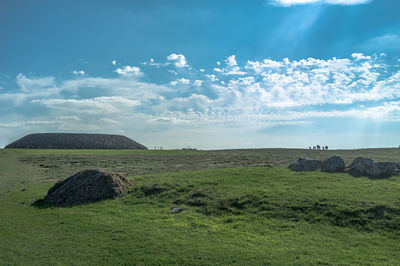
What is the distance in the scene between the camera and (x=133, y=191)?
18109mm

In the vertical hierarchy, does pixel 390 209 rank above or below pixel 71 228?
above

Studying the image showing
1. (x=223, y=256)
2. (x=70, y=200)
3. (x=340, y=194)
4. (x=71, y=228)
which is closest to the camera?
(x=223, y=256)

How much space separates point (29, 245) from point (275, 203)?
10.5 meters

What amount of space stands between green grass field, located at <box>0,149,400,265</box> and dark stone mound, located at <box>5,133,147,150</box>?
65419mm

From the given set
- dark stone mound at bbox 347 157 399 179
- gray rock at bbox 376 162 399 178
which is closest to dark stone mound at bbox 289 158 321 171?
dark stone mound at bbox 347 157 399 179

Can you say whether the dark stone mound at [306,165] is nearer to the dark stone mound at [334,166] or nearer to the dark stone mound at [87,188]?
the dark stone mound at [334,166]

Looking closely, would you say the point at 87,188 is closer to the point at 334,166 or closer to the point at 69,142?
the point at 334,166

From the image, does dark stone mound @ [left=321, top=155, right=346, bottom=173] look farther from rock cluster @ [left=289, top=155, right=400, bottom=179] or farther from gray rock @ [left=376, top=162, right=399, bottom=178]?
gray rock @ [left=376, top=162, right=399, bottom=178]

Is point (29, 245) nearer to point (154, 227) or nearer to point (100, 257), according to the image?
point (100, 257)

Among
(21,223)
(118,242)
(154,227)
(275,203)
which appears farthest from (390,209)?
(21,223)

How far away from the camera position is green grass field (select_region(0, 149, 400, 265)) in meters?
9.30

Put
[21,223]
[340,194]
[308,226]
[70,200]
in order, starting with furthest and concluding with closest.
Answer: [70,200]
[340,194]
[21,223]
[308,226]

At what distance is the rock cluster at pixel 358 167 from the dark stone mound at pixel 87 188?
13247 millimetres

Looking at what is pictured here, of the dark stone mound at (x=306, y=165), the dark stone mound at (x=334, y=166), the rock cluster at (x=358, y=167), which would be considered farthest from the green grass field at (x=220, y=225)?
the dark stone mound at (x=306, y=165)
